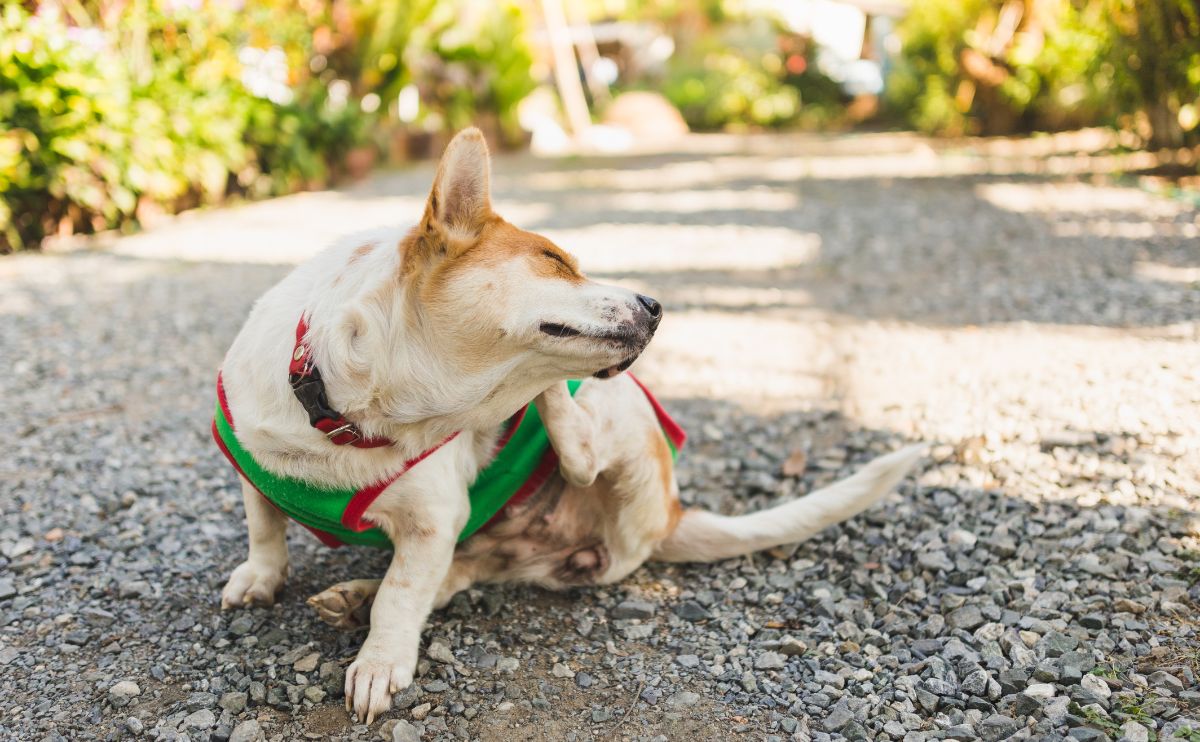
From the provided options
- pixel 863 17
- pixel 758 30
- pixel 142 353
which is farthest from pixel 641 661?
pixel 863 17

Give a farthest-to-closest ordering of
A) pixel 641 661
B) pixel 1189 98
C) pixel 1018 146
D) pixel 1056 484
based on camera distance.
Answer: pixel 1018 146 → pixel 1189 98 → pixel 1056 484 → pixel 641 661

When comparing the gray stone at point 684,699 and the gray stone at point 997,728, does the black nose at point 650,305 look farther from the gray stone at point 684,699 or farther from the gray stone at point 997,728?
the gray stone at point 997,728

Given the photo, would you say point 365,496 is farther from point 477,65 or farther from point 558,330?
point 477,65

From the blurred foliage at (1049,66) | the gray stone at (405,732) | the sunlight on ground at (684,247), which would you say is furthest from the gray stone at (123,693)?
the blurred foliage at (1049,66)

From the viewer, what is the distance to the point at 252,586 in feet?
7.89

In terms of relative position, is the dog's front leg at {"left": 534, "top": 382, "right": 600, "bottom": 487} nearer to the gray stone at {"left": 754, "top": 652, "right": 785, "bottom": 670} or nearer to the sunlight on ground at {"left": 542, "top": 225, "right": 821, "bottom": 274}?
the gray stone at {"left": 754, "top": 652, "right": 785, "bottom": 670}

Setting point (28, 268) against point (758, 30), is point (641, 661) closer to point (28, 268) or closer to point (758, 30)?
point (28, 268)

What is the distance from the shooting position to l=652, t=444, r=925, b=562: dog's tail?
102 inches

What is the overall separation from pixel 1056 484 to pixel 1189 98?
21.4 feet

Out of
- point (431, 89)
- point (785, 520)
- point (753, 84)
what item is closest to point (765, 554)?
point (785, 520)

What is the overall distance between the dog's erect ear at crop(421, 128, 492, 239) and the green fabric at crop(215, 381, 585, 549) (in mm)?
594

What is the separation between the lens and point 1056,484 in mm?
2998

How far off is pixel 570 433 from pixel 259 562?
920 mm

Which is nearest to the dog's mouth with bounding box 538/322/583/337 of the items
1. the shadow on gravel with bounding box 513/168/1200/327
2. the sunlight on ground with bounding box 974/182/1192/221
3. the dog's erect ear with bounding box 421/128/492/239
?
the dog's erect ear with bounding box 421/128/492/239
